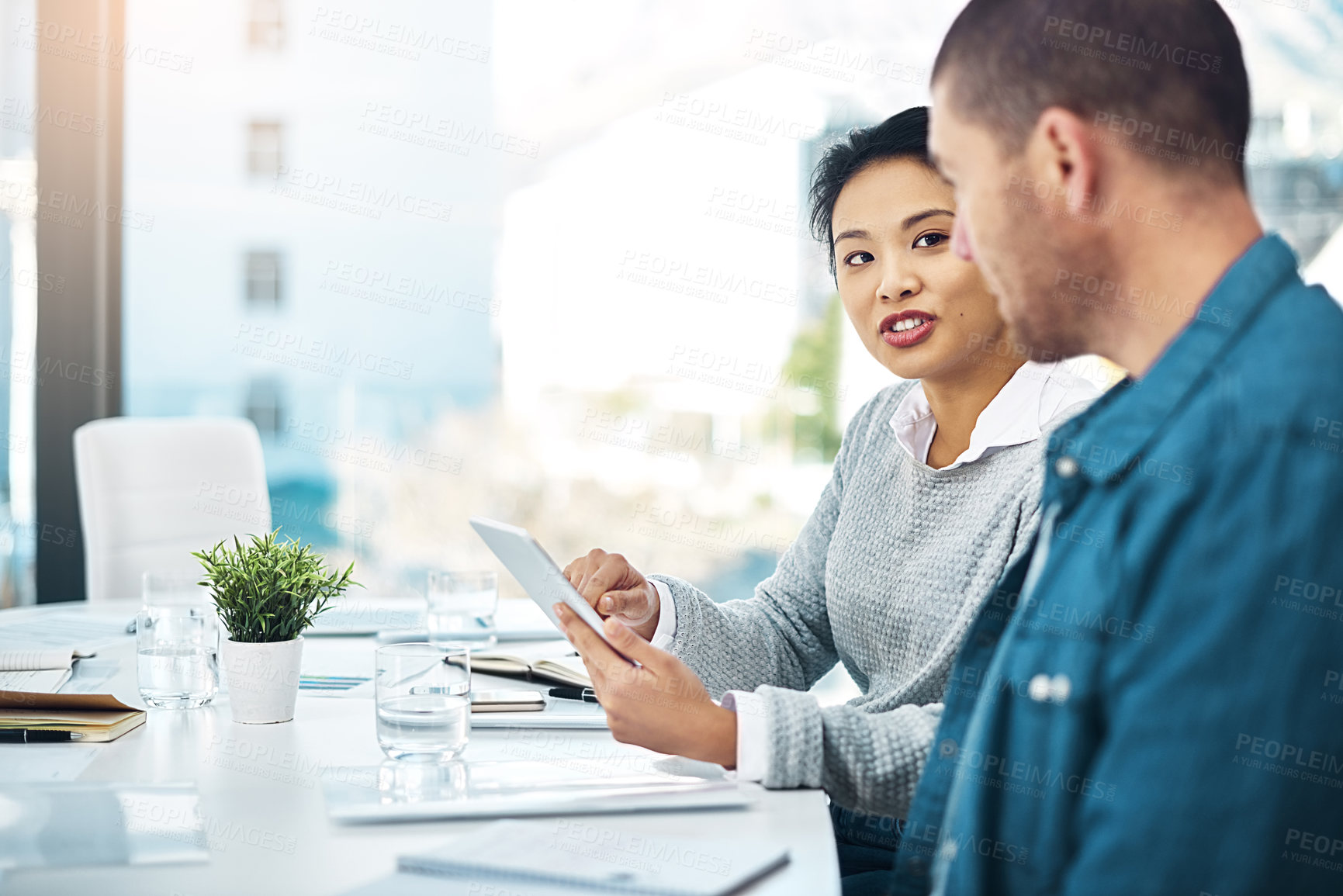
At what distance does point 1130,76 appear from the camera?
2.88ft

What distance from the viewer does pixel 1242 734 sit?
0.76 metres

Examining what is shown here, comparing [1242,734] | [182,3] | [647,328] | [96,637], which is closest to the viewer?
[1242,734]

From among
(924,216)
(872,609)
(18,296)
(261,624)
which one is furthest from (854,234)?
(18,296)

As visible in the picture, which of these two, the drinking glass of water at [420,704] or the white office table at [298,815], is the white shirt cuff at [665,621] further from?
the drinking glass of water at [420,704]

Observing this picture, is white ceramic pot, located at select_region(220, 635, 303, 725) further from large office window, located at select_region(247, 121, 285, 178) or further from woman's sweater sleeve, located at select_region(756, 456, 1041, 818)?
large office window, located at select_region(247, 121, 285, 178)

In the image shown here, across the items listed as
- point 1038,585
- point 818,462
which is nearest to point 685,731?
point 1038,585

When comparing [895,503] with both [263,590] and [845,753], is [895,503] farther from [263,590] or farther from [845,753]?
[263,590]

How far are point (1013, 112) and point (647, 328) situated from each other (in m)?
3.16

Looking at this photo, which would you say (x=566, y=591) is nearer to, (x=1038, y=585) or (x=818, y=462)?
(x=1038, y=585)

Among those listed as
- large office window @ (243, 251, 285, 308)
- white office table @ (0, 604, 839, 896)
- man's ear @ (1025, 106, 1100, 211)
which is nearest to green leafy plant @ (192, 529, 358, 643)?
white office table @ (0, 604, 839, 896)

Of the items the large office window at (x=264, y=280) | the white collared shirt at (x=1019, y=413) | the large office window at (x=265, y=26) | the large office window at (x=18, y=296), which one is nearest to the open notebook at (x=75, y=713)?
the white collared shirt at (x=1019, y=413)

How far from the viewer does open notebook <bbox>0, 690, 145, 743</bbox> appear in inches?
49.4

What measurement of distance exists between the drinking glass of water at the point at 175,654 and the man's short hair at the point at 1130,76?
1.05 metres

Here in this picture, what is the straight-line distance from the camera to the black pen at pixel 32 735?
1.24 meters
